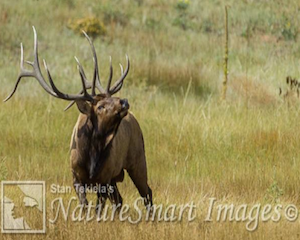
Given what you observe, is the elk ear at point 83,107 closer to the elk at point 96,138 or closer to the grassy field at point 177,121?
the elk at point 96,138

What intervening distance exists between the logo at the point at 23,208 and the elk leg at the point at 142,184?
79 cm

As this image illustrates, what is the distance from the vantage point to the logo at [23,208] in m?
5.77

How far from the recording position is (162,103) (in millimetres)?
11734

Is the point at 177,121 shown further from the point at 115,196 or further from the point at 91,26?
the point at 91,26

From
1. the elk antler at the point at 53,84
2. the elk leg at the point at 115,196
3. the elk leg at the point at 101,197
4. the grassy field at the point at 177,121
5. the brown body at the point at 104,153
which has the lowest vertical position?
the grassy field at the point at 177,121

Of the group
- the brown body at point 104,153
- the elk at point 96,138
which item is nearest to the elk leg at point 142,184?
the brown body at point 104,153

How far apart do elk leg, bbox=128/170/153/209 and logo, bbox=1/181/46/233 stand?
0.79m

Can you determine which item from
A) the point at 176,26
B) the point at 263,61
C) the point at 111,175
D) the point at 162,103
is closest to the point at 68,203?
the point at 111,175

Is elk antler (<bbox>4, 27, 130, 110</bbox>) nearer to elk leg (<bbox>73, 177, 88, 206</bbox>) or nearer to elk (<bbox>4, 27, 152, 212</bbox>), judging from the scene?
elk (<bbox>4, 27, 152, 212</bbox>)

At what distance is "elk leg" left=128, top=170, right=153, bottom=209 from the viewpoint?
6770 millimetres

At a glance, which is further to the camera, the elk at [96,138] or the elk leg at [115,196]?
the elk leg at [115,196]

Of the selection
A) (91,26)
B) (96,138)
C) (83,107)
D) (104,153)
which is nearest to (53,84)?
(83,107)

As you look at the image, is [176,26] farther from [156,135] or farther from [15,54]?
[156,135]

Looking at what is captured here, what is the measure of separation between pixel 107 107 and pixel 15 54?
12368 mm
